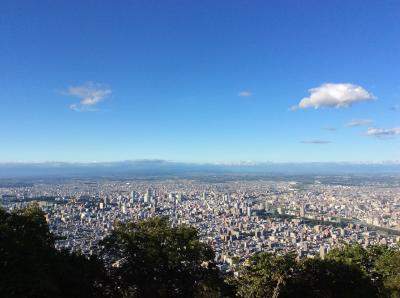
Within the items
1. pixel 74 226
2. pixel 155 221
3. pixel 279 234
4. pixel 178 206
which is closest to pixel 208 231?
pixel 279 234

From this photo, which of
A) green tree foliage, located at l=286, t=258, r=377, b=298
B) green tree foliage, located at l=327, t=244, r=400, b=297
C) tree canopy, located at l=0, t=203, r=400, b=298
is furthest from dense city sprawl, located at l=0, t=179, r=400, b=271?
tree canopy, located at l=0, t=203, r=400, b=298

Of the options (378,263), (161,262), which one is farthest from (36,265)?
(378,263)

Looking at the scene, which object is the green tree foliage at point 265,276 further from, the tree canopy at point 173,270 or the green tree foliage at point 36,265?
the green tree foliage at point 36,265

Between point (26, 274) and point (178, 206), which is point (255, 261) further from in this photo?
point (178, 206)

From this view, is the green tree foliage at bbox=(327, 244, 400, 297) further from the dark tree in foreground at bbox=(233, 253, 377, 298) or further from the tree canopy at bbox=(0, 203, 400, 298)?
the dark tree in foreground at bbox=(233, 253, 377, 298)

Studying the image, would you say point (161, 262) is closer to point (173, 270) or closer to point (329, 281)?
point (173, 270)

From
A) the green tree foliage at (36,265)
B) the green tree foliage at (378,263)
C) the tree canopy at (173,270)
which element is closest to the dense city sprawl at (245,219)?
the green tree foliage at (378,263)
